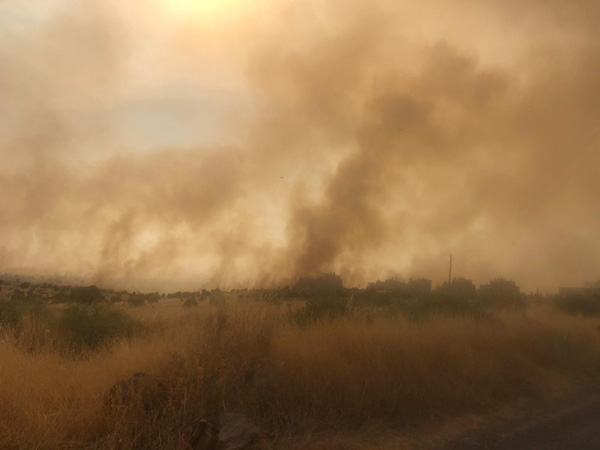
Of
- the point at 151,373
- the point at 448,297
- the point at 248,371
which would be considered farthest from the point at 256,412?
the point at 448,297

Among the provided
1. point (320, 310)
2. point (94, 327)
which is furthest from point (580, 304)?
point (94, 327)

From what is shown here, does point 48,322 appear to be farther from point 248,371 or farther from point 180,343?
point 248,371

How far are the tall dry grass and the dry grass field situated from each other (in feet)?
0.07

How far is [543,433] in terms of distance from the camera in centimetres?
714

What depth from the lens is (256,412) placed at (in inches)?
263

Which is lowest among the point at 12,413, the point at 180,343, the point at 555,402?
the point at 555,402

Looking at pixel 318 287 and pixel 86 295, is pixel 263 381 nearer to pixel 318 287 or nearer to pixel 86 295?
pixel 318 287

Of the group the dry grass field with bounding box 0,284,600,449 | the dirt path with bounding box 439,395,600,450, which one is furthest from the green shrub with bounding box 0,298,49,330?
the dirt path with bounding box 439,395,600,450

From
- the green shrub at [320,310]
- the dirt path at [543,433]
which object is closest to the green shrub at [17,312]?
the green shrub at [320,310]

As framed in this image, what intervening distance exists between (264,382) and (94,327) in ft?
24.7

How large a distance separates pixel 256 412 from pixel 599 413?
20.0 ft

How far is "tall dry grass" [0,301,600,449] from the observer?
5.64 m

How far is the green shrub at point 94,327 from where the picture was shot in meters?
12.1

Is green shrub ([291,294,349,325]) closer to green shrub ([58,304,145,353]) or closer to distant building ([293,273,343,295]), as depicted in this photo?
distant building ([293,273,343,295])
